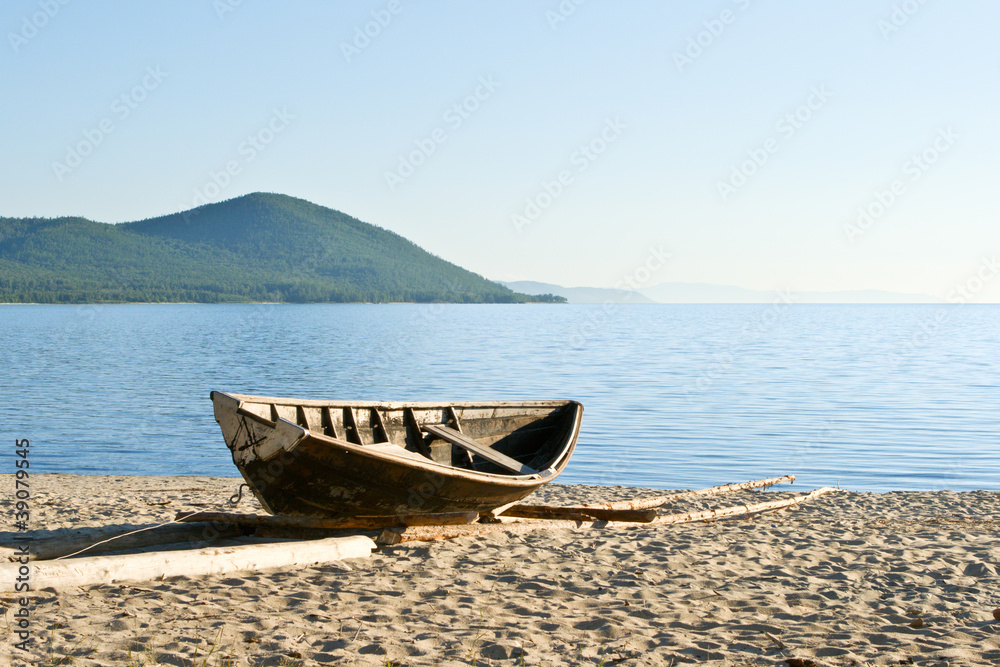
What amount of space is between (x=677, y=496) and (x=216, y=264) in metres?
182

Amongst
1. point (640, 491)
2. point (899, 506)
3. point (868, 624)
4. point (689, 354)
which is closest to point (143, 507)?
point (640, 491)

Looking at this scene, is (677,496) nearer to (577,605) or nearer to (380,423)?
(380,423)

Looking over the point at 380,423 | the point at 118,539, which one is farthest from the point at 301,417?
the point at 118,539

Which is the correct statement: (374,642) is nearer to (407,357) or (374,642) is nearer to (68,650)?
(68,650)

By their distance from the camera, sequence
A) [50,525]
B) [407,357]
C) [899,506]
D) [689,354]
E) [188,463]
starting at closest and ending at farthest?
1. [50,525]
2. [899,506]
3. [188,463]
4. [407,357]
5. [689,354]

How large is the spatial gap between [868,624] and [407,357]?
3845 centimetres

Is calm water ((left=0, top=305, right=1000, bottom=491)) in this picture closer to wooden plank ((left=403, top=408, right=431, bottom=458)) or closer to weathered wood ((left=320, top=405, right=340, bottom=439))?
wooden plank ((left=403, top=408, right=431, bottom=458))

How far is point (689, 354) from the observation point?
4775 cm

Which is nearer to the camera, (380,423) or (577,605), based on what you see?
(577,605)

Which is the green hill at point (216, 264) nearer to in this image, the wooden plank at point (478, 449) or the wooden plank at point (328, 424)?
the wooden plank at point (478, 449)

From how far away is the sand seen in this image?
475cm

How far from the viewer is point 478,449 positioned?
359 inches

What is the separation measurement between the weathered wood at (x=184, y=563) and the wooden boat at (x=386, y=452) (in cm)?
41

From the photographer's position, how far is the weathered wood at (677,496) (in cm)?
991
